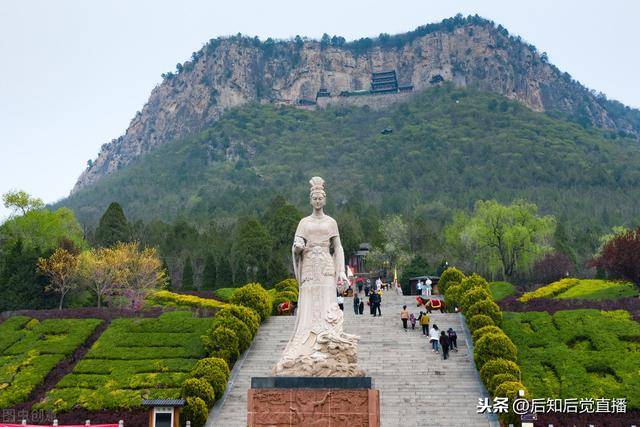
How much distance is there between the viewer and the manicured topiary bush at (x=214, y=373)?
23797 millimetres

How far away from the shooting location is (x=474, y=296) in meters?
29.6

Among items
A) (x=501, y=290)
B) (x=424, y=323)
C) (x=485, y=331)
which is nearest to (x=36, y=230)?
(x=501, y=290)

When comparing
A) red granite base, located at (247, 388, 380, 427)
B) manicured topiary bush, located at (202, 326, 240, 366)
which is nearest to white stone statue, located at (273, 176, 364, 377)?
red granite base, located at (247, 388, 380, 427)

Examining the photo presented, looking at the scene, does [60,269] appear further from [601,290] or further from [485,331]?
[601,290]

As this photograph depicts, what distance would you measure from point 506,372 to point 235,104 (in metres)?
130

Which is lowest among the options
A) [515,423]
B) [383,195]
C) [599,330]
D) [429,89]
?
[515,423]

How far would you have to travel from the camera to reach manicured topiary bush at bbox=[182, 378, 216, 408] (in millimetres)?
22812

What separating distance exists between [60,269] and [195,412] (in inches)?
759

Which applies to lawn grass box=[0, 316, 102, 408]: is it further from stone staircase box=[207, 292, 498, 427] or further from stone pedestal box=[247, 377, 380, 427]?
stone pedestal box=[247, 377, 380, 427]

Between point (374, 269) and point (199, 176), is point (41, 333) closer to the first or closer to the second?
point (374, 269)

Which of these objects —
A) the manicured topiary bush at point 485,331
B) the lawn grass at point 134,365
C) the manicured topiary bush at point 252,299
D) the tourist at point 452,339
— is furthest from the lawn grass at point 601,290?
the lawn grass at point 134,365

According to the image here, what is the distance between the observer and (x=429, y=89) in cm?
14238

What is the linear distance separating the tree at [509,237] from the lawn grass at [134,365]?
2818cm

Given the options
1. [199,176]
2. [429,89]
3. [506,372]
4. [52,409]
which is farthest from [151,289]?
[429,89]
